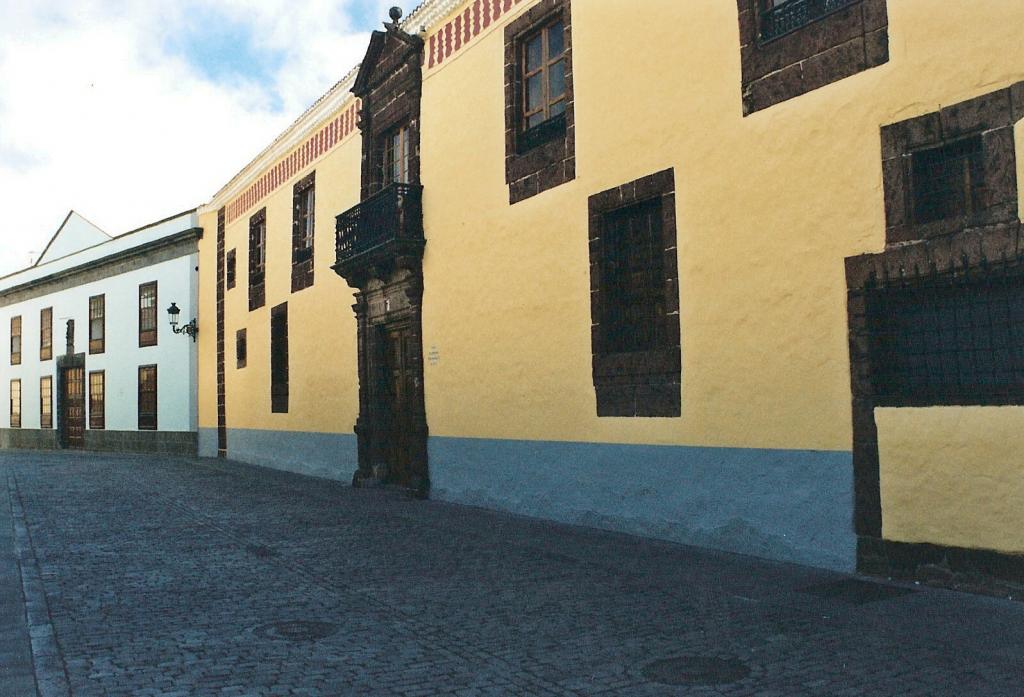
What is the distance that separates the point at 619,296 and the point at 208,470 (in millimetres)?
12825

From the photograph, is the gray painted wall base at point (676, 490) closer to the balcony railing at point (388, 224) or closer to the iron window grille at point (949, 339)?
the iron window grille at point (949, 339)

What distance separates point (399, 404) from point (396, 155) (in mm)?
4098

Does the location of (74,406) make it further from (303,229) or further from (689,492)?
(689,492)

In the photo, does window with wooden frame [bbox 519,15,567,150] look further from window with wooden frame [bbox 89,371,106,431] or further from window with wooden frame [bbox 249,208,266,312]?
window with wooden frame [bbox 89,371,106,431]

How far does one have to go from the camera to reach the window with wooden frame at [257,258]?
67.5ft

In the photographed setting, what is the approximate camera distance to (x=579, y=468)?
1006cm

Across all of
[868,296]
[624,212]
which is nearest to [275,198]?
[624,212]

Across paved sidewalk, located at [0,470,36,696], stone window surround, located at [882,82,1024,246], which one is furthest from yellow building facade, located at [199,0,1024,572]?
paved sidewalk, located at [0,470,36,696]

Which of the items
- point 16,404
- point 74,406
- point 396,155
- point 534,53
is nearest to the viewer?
point 534,53

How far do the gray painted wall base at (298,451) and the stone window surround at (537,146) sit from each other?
659cm

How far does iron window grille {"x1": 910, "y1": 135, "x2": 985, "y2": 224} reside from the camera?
21.0ft

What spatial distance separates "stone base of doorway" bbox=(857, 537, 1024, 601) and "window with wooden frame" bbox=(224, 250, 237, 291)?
18.8 m

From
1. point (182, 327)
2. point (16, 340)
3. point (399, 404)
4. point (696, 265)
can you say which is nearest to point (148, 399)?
point (182, 327)

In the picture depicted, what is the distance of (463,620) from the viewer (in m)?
5.85
